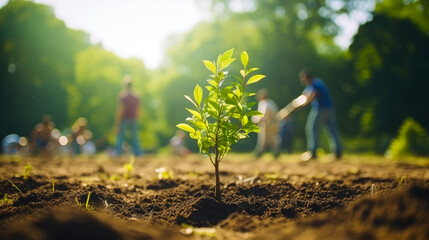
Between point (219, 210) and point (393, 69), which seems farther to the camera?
point (393, 69)

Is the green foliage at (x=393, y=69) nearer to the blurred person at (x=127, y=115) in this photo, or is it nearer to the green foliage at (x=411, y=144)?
the green foliage at (x=411, y=144)

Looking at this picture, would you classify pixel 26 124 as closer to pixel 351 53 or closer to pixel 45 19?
pixel 45 19

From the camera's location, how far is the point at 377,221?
1661 mm

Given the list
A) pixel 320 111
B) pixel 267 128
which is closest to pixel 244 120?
pixel 320 111

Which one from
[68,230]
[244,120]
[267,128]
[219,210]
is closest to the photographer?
[68,230]

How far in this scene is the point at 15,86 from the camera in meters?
19.5

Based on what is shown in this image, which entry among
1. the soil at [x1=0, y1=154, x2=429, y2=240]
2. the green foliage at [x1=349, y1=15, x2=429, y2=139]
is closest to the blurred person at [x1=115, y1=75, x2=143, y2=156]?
the soil at [x1=0, y1=154, x2=429, y2=240]

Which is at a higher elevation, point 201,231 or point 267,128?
point 267,128

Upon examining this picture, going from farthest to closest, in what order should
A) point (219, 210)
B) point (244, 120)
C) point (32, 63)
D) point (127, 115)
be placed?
point (32, 63), point (127, 115), point (244, 120), point (219, 210)

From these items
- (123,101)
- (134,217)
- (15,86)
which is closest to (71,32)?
(15,86)

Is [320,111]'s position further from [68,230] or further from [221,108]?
[68,230]

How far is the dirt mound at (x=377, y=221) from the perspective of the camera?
5.05 ft

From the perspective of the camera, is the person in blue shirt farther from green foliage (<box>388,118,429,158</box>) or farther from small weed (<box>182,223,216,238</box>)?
small weed (<box>182,223,216,238</box>)

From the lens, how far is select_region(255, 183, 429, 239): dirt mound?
1.54m
